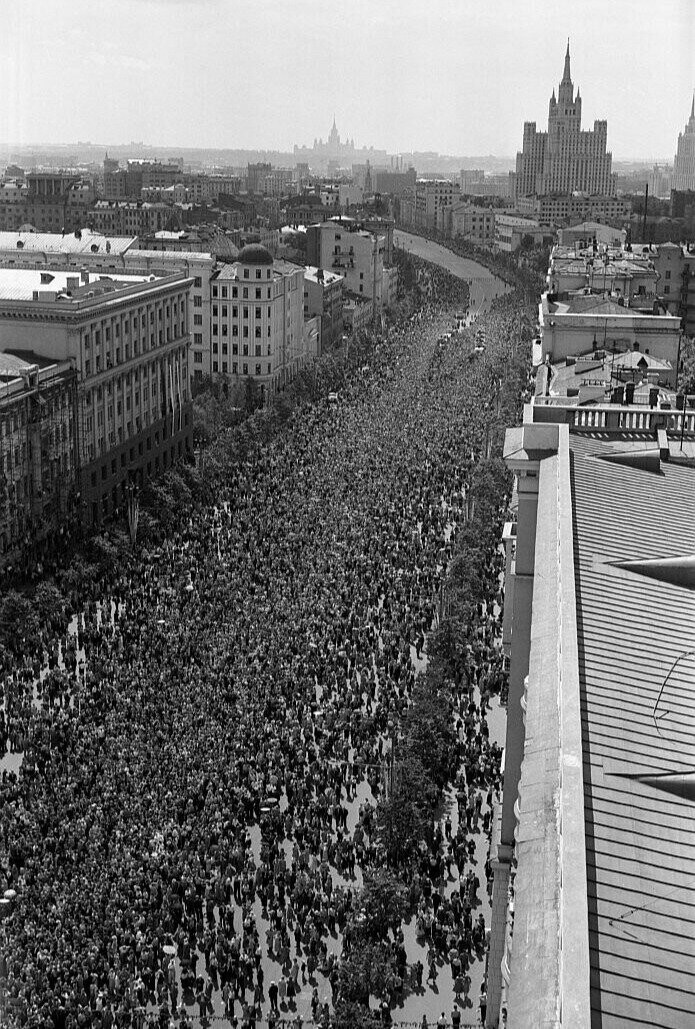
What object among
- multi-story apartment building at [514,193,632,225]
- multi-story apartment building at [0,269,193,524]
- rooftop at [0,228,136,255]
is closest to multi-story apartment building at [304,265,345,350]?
rooftop at [0,228,136,255]

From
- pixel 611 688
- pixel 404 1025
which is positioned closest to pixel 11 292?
pixel 404 1025

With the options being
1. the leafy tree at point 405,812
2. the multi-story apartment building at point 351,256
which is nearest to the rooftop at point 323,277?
the multi-story apartment building at point 351,256

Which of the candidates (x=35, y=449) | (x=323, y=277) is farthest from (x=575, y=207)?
(x=35, y=449)

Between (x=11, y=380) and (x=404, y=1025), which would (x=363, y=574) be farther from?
(x=404, y=1025)

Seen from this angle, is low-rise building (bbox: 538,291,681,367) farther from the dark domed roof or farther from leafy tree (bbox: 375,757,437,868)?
the dark domed roof

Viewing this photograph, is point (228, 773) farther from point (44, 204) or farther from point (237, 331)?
point (44, 204)

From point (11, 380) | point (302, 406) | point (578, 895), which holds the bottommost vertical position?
point (302, 406)
